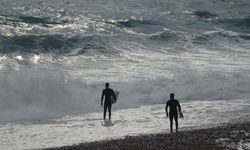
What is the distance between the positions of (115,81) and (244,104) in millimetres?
6343

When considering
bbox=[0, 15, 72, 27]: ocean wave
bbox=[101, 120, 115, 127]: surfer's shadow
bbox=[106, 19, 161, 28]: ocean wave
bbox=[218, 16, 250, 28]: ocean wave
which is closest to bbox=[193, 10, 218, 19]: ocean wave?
bbox=[218, 16, 250, 28]: ocean wave

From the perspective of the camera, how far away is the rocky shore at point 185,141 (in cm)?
1566

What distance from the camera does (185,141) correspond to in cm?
1627

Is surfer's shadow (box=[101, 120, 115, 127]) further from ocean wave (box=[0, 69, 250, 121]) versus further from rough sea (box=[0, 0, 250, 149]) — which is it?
ocean wave (box=[0, 69, 250, 121])

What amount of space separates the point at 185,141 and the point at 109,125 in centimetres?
434

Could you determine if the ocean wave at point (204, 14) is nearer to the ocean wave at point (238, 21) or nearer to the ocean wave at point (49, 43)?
the ocean wave at point (238, 21)

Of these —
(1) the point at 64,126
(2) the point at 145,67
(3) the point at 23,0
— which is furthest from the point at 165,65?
(3) the point at 23,0

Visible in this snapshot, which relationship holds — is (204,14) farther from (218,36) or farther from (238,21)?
(218,36)

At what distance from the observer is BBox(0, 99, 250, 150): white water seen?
17.8 metres

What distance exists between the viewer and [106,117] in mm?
21547

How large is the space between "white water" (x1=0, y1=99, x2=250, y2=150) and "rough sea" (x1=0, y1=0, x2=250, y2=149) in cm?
3

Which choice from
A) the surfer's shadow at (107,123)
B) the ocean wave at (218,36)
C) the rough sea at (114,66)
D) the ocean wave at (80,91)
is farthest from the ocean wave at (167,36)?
the surfer's shadow at (107,123)

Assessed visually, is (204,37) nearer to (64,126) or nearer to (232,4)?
(232,4)

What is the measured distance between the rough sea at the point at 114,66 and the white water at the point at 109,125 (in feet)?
0.11
